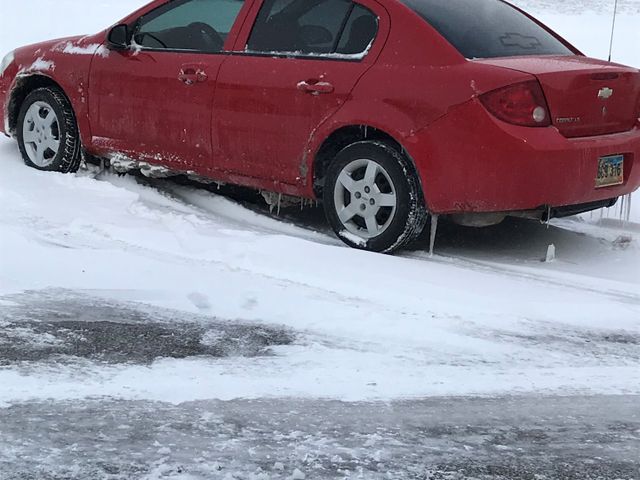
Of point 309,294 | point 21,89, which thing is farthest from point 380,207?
point 21,89

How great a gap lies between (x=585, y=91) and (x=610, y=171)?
471 mm

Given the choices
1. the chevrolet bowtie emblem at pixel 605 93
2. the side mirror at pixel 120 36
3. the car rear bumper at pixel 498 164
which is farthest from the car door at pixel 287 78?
the chevrolet bowtie emblem at pixel 605 93

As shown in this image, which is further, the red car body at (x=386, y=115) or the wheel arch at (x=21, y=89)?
the wheel arch at (x=21, y=89)

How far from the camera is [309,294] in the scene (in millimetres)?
4312

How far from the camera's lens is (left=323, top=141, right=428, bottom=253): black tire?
4969 mm

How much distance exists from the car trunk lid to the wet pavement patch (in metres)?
1.97

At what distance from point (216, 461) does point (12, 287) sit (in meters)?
1.96

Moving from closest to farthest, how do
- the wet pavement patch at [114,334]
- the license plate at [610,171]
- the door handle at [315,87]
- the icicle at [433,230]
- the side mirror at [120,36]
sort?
the wet pavement patch at [114,334] → the license plate at [610,171] → the icicle at [433,230] → the door handle at [315,87] → the side mirror at [120,36]

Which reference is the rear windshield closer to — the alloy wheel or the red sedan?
the red sedan

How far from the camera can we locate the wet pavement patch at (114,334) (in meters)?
3.56

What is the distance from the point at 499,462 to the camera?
9.18 ft

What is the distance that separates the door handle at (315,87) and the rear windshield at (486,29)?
64cm

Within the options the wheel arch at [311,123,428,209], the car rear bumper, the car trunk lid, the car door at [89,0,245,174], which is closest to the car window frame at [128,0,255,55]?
the car door at [89,0,245,174]

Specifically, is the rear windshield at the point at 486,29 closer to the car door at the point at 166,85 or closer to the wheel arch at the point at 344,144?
the wheel arch at the point at 344,144
